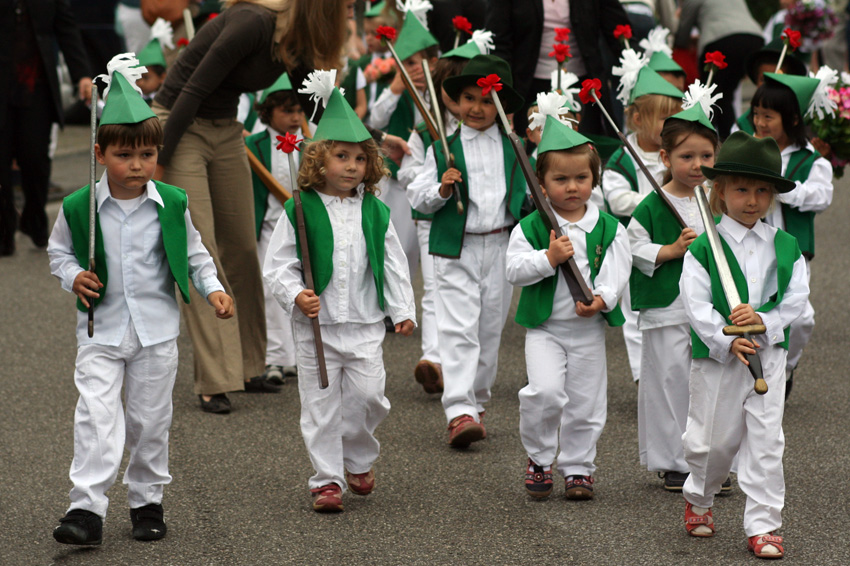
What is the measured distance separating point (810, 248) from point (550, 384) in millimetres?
1887

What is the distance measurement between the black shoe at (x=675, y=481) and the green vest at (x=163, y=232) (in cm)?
206

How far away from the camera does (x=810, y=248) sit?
604cm

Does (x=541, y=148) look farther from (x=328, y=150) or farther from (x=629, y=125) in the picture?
(x=629, y=125)

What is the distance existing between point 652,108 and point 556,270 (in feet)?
4.44

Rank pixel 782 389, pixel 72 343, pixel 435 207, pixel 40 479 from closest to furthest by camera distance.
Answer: pixel 782 389 < pixel 40 479 < pixel 435 207 < pixel 72 343

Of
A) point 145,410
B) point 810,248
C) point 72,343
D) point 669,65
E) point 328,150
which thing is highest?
point 669,65

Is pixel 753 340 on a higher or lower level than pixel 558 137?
lower

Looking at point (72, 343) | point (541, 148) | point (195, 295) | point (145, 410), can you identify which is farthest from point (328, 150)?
point (72, 343)

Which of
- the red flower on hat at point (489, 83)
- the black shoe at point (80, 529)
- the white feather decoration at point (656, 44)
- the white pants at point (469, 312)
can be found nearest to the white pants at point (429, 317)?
the white pants at point (469, 312)

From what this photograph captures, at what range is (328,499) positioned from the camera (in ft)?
15.7

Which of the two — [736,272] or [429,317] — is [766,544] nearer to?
[736,272]

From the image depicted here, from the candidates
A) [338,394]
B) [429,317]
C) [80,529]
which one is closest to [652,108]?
[429,317]

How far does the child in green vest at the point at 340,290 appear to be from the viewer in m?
4.84

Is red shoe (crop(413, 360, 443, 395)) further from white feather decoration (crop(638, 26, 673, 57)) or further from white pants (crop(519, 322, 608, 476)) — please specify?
white feather decoration (crop(638, 26, 673, 57))
